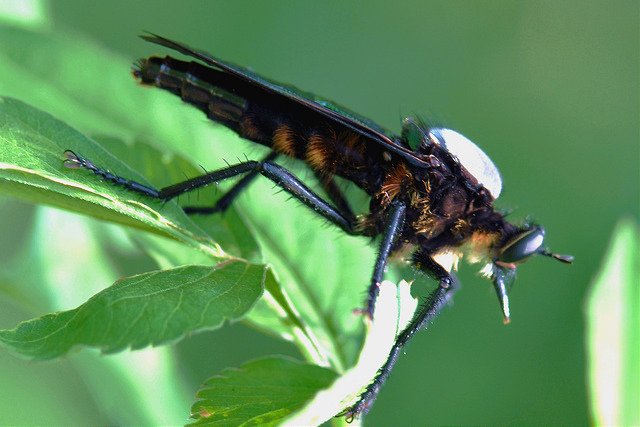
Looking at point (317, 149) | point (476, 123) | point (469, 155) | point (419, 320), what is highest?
point (469, 155)

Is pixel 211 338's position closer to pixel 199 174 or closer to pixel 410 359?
pixel 410 359

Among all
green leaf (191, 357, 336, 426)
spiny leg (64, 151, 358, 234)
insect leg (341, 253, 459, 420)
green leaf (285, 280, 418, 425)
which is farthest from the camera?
spiny leg (64, 151, 358, 234)

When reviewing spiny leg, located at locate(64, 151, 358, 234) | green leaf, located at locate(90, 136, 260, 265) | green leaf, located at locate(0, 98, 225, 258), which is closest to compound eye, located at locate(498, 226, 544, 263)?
spiny leg, located at locate(64, 151, 358, 234)

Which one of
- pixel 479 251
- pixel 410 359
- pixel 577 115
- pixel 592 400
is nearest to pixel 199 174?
pixel 479 251

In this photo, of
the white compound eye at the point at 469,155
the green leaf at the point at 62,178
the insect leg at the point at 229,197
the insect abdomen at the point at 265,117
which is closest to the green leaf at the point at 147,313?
the green leaf at the point at 62,178

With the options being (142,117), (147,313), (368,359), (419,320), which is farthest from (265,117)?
(368,359)

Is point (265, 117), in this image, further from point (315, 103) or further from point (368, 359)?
point (368, 359)

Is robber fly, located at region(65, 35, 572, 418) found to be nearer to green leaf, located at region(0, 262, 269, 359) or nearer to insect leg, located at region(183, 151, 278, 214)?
insect leg, located at region(183, 151, 278, 214)
